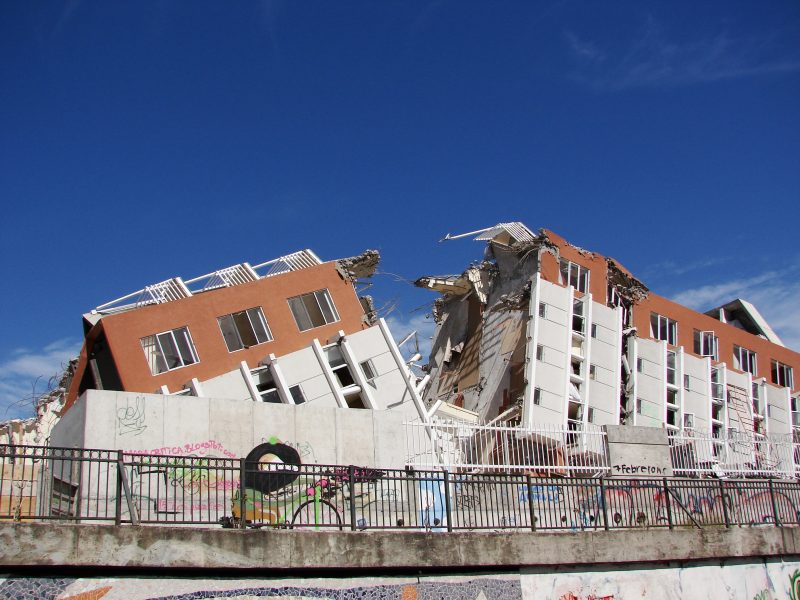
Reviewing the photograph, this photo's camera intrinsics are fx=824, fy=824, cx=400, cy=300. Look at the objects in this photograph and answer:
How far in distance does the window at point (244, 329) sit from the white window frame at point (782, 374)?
28349 mm

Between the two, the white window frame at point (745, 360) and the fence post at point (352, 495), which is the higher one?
the white window frame at point (745, 360)

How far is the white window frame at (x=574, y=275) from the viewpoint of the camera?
34219mm

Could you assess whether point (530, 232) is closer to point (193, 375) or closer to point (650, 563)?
point (193, 375)

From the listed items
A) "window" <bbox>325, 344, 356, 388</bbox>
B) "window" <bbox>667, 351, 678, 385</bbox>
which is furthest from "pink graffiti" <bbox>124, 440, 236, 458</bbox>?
"window" <bbox>667, 351, 678, 385</bbox>

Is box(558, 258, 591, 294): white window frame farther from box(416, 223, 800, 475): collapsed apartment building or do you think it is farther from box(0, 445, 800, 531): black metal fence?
box(0, 445, 800, 531): black metal fence

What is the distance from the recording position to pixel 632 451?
20.0 metres

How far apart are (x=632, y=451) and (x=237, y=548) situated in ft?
38.3

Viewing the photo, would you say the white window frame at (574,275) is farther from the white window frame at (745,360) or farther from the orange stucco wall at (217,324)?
the white window frame at (745,360)

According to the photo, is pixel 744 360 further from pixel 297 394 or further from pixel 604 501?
pixel 604 501

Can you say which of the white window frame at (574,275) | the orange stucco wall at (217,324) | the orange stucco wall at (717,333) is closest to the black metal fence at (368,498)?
the orange stucco wall at (217,324)

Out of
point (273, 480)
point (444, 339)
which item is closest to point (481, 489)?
point (273, 480)

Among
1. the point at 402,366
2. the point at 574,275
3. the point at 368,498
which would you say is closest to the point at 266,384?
the point at 402,366

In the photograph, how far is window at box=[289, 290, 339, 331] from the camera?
29.3 metres

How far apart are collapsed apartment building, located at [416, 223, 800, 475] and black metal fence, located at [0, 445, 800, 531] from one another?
28.4 ft
